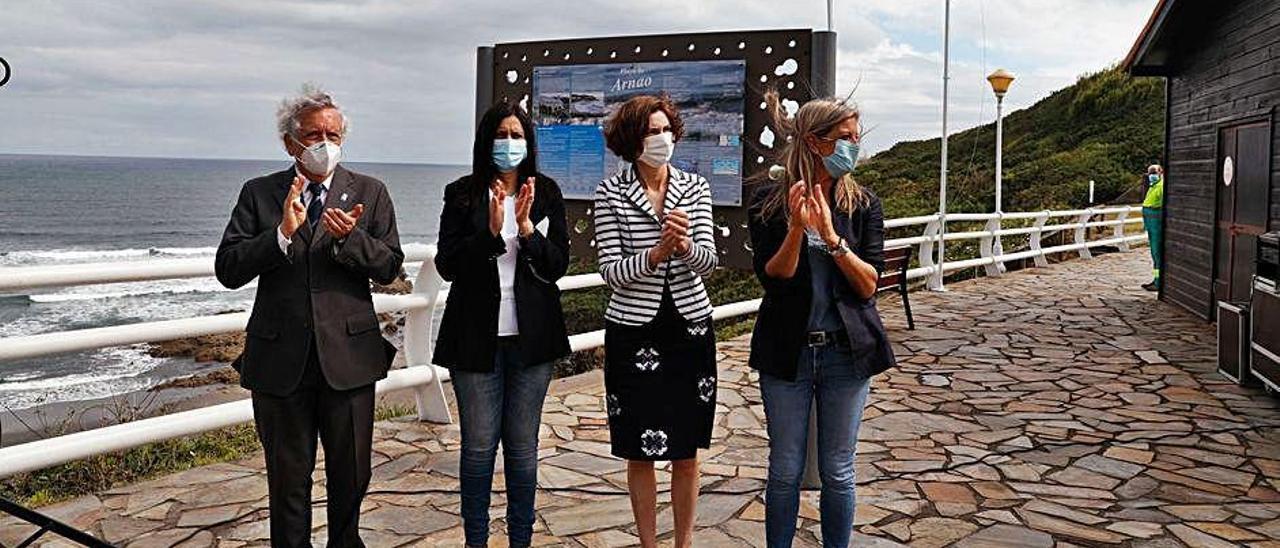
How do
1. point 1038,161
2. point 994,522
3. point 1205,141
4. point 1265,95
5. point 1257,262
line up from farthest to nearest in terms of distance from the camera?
point 1038,161
point 1205,141
point 1265,95
point 1257,262
point 994,522

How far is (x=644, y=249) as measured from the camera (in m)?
3.60

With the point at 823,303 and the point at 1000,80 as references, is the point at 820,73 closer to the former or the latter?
the point at 823,303

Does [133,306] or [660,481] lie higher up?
[660,481]

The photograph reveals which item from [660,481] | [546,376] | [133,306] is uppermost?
[546,376]

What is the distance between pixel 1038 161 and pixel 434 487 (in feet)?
134

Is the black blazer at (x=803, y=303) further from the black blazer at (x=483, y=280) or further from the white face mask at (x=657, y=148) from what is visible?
the black blazer at (x=483, y=280)

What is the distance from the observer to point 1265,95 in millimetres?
9578

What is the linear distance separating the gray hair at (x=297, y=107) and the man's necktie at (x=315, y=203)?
0.59 ft

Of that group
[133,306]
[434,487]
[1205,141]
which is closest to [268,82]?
[133,306]

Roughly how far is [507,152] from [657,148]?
0.48 m

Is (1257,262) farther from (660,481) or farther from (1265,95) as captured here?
(660,481)

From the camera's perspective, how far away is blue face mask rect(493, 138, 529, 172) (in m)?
3.64

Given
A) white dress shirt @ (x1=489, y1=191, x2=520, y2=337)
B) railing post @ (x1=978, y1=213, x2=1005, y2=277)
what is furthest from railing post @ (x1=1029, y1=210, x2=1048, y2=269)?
white dress shirt @ (x1=489, y1=191, x2=520, y2=337)

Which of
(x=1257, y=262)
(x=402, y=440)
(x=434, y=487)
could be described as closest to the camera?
(x=434, y=487)
